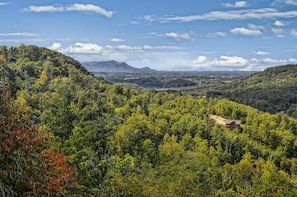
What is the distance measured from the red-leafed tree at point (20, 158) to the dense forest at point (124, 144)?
1.1 inches

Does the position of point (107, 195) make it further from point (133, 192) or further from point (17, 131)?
point (17, 131)

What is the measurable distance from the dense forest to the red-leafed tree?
1.1 inches

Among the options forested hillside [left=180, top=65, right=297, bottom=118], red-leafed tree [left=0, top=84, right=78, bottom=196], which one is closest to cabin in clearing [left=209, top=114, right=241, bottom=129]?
forested hillside [left=180, top=65, right=297, bottom=118]

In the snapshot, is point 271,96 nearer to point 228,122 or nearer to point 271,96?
point 271,96

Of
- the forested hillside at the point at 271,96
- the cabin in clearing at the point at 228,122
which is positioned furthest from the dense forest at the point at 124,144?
the forested hillside at the point at 271,96

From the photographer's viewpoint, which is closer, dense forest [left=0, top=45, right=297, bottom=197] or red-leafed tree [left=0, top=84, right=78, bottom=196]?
red-leafed tree [left=0, top=84, right=78, bottom=196]

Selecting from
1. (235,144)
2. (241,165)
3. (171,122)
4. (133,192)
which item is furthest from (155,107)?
(133,192)

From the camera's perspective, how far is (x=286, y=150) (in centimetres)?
6719

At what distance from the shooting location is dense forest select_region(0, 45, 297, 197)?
9.99 meters

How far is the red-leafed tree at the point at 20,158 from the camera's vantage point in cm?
905

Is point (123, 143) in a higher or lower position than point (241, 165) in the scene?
higher

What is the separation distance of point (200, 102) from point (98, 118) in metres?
58.4

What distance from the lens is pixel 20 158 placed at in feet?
30.8

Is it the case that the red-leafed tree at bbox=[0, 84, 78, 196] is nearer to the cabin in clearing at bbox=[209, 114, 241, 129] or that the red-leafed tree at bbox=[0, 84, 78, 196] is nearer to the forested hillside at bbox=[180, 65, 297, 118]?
the cabin in clearing at bbox=[209, 114, 241, 129]
